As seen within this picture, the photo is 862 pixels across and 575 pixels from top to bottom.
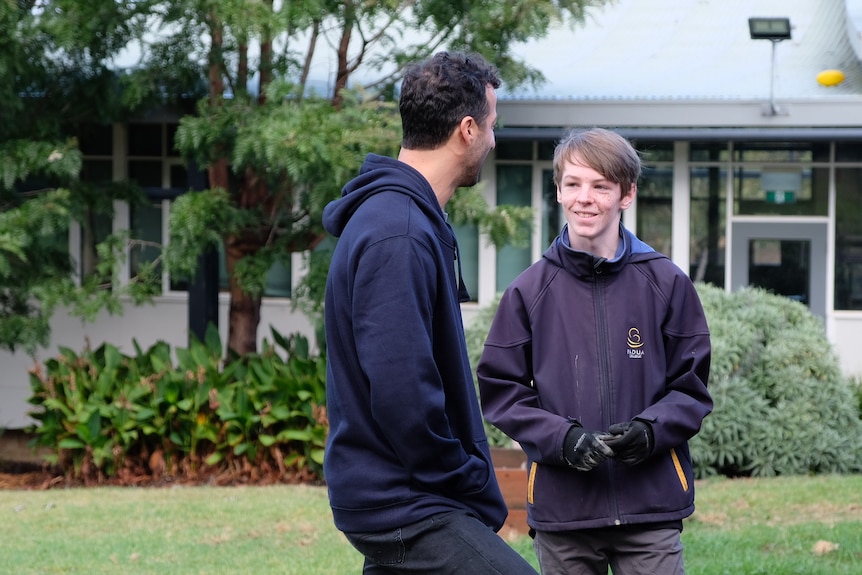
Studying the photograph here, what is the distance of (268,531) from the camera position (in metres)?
7.20

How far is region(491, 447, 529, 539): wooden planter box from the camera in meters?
6.27

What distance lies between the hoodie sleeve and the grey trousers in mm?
999

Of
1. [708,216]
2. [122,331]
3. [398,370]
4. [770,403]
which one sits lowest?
[770,403]

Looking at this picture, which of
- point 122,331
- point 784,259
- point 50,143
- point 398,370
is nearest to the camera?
point 398,370

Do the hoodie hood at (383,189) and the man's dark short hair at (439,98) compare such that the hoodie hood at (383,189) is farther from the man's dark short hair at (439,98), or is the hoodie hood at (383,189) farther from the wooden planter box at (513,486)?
the wooden planter box at (513,486)

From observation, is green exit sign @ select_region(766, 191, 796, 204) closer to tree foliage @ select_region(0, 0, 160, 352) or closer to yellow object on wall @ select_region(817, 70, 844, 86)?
yellow object on wall @ select_region(817, 70, 844, 86)

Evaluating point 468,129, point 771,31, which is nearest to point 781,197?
point 771,31

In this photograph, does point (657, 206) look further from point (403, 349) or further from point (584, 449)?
point (403, 349)

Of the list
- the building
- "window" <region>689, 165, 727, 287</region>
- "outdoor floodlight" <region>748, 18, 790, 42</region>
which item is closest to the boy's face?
"outdoor floodlight" <region>748, 18, 790, 42</region>

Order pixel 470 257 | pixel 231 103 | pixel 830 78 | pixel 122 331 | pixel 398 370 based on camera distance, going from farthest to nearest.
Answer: pixel 122 331 < pixel 470 257 < pixel 830 78 < pixel 231 103 < pixel 398 370

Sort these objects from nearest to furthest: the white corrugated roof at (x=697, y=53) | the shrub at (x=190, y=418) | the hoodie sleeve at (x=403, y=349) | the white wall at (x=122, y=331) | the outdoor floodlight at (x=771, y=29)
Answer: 1. the hoodie sleeve at (x=403, y=349)
2. the shrub at (x=190, y=418)
3. the outdoor floodlight at (x=771, y=29)
4. the white corrugated roof at (x=697, y=53)
5. the white wall at (x=122, y=331)

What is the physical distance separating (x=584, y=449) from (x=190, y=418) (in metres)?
7.12

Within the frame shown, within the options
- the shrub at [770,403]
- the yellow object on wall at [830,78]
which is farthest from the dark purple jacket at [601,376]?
the yellow object on wall at [830,78]

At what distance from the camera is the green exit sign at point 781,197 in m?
13.0
